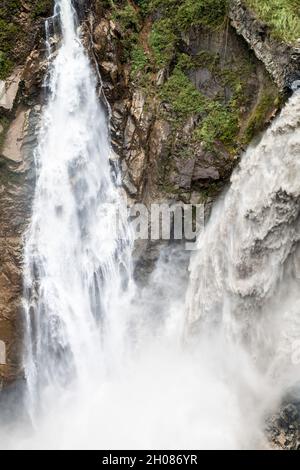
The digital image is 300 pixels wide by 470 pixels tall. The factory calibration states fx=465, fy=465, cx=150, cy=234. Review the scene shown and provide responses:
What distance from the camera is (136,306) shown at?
1228 centimetres

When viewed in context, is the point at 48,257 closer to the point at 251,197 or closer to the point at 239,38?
the point at 251,197

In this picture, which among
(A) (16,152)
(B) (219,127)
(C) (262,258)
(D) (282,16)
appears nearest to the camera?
(C) (262,258)

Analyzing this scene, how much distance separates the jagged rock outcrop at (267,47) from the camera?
10.2 m

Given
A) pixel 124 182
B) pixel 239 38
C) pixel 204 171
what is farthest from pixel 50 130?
pixel 239 38

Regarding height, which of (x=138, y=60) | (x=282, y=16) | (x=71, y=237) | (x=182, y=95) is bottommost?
(x=71, y=237)

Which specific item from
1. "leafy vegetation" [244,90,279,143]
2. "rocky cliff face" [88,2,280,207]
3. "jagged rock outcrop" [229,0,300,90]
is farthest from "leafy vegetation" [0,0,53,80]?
"leafy vegetation" [244,90,279,143]

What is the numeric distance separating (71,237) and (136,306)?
249cm

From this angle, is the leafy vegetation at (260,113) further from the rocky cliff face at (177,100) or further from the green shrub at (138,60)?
the green shrub at (138,60)

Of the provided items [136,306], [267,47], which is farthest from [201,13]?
[136,306]

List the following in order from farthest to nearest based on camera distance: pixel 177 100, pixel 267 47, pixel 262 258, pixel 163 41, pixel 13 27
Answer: pixel 163 41
pixel 13 27
pixel 177 100
pixel 267 47
pixel 262 258

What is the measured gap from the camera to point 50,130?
39.9 ft

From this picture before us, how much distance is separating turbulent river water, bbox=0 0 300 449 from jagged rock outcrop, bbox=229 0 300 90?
0.73 m

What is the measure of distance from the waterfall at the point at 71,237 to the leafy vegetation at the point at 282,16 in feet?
15.0

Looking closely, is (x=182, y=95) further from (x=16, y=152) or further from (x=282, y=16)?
(x=16, y=152)
